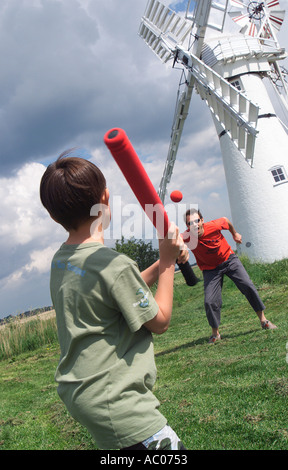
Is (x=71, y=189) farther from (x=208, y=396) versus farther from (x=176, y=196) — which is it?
(x=208, y=396)

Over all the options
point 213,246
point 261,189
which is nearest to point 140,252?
point 261,189

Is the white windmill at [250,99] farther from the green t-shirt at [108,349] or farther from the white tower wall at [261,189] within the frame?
the green t-shirt at [108,349]

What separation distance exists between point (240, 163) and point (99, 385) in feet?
53.4

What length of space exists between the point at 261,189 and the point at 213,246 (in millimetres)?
10139

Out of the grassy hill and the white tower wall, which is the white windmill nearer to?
the white tower wall

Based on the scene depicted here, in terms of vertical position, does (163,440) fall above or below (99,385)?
below

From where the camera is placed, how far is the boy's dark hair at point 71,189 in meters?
1.63

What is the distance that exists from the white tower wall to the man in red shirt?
9.49 m

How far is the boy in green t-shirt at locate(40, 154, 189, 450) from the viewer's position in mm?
1563

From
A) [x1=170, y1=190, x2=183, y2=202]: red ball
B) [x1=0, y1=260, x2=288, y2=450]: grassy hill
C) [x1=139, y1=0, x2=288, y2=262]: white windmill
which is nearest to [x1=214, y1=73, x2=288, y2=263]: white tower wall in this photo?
[x1=139, y1=0, x2=288, y2=262]: white windmill

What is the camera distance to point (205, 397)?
4242 mm

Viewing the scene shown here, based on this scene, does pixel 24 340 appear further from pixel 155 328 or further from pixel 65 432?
pixel 155 328

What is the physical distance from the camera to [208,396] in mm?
4246
